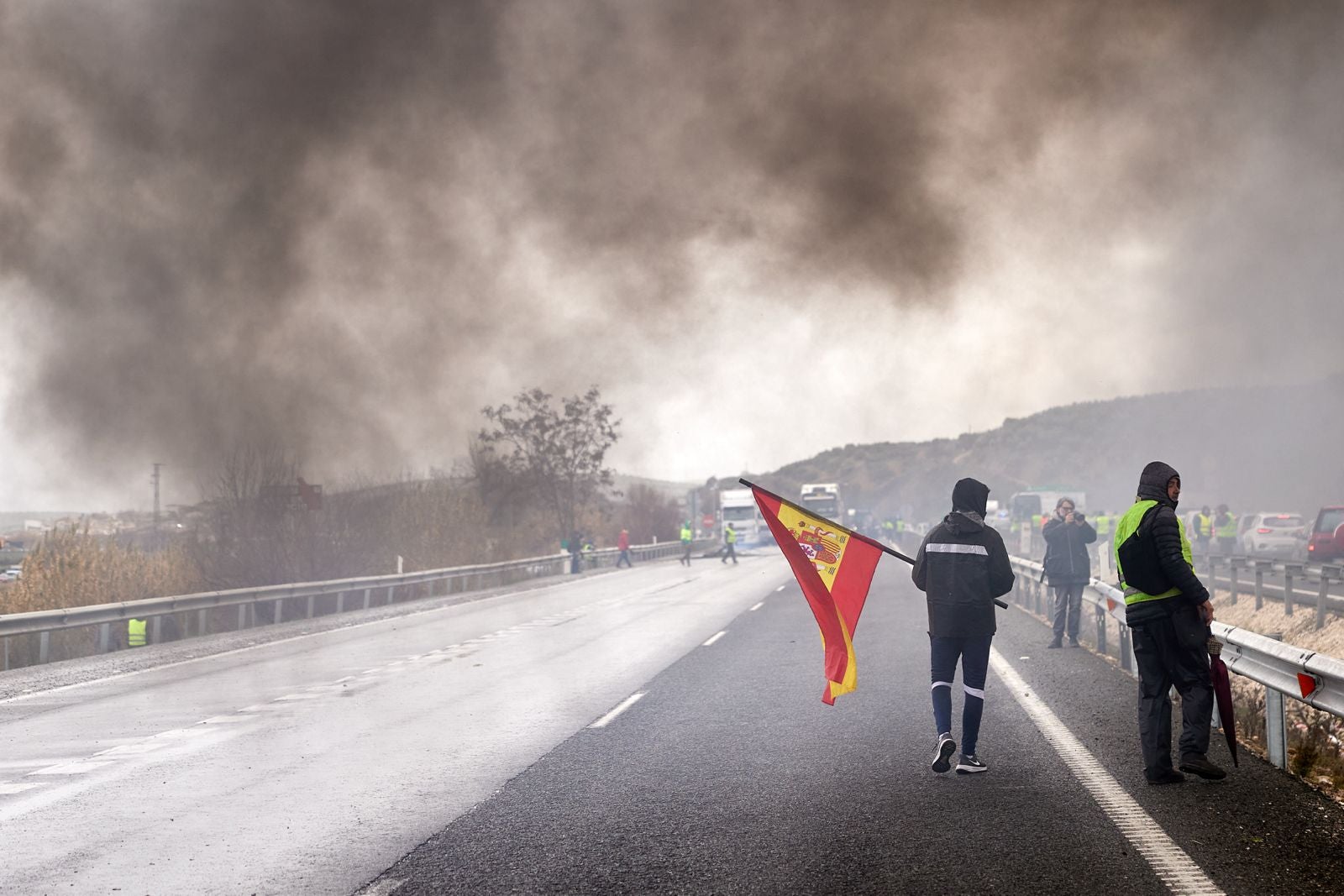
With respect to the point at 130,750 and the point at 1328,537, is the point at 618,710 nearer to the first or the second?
the point at 130,750

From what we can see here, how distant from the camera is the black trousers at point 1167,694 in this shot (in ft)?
24.7

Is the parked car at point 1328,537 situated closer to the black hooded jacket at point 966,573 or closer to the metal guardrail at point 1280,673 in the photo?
the metal guardrail at point 1280,673

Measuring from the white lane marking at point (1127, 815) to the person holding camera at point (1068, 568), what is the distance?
5.36 meters

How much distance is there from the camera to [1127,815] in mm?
6637

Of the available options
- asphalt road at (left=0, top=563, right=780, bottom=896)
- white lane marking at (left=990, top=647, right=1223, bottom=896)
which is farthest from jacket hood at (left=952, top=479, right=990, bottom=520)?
asphalt road at (left=0, top=563, right=780, bottom=896)

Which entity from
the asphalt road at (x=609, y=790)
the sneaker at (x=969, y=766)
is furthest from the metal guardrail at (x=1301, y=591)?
the sneaker at (x=969, y=766)

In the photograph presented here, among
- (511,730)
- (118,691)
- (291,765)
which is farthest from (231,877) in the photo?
(118,691)

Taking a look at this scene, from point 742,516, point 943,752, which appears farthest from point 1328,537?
point 742,516

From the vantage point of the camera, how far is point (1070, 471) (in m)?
148

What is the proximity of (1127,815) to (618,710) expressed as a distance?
5291 millimetres

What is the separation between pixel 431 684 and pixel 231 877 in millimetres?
7569

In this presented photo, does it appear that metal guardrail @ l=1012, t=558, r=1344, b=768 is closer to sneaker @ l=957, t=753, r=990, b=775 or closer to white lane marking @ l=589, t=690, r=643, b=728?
sneaker @ l=957, t=753, r=990, b=775

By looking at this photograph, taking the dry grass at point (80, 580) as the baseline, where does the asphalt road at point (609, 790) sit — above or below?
below

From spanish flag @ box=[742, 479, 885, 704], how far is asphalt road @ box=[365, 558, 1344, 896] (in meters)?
0.59
